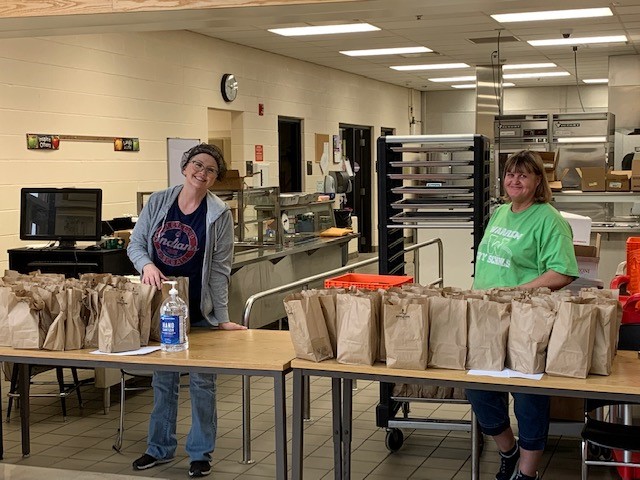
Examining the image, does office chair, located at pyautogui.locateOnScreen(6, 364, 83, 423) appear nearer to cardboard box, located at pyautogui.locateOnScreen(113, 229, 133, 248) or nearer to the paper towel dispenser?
cardboard box, located at pyautogui.locateOnScreen(113, 229, 133, 248)

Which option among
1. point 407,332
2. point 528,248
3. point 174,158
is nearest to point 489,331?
point 407,332

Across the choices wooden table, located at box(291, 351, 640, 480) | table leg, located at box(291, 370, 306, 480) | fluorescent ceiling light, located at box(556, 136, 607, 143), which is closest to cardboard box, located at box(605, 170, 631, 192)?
fluorescent ceiling light, located at box(556, 136, 607, 143)

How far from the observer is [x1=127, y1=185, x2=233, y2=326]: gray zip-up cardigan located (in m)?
4.15

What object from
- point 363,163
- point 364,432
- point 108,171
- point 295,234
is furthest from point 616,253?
point 363,163

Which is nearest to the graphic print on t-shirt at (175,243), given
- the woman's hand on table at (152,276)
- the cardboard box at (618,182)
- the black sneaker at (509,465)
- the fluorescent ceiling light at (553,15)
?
the woman's hand on table at (152,276)

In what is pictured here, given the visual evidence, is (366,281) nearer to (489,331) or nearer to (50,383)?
(489,331)

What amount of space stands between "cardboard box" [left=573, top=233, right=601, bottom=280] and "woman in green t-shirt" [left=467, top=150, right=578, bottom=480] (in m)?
0.95

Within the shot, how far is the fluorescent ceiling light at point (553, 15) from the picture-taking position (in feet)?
29.5

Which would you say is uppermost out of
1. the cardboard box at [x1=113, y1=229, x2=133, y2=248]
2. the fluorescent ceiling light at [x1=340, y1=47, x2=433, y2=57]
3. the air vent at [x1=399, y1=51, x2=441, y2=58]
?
the air vent at [x1=399, y1=51, x2=441, y2=58]

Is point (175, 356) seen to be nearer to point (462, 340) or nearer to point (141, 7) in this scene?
point (462, 340)

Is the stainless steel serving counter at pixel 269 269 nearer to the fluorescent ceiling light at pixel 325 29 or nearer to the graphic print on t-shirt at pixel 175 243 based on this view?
the fluorescent ceiling light at pixel 325 29

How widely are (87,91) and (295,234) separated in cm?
228

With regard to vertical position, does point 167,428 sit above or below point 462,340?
below

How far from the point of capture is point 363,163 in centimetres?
1567
